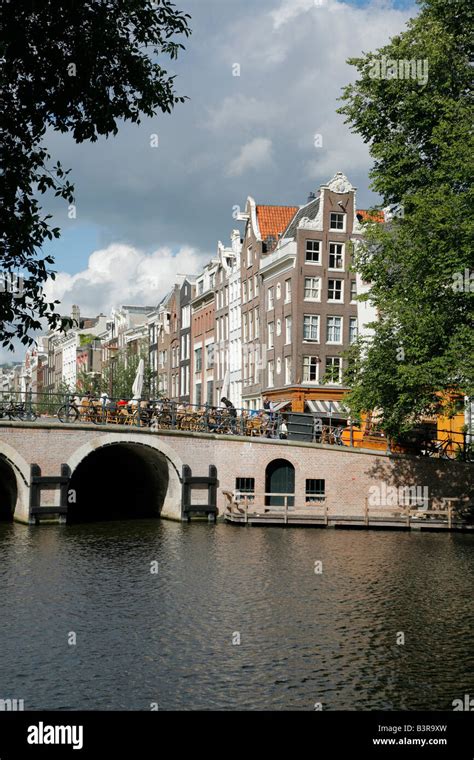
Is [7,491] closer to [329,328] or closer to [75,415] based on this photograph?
[75,415]

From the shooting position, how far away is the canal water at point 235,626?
13977 mm

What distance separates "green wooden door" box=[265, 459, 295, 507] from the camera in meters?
41.1

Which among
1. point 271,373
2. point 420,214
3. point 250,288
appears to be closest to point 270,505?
point 420,214

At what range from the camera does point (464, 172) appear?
30.4m

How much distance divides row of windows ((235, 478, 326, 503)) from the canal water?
29.8ft

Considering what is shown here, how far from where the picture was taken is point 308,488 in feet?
134

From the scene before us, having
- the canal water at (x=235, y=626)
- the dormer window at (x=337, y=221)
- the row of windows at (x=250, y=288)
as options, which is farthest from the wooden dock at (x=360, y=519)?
the row of windows at (x=250, y=288)

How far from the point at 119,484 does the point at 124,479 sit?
2.11 feet

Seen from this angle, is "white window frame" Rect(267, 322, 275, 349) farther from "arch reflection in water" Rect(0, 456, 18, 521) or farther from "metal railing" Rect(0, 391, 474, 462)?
"arch reflection in water" Rect(0, 456, 18, 521)

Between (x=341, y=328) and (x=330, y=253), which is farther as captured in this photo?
(x=330, y=253)

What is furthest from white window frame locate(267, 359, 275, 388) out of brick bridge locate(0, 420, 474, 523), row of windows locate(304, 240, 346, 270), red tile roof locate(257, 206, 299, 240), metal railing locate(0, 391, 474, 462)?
brick bridge locate(0, 420, 474, 523)

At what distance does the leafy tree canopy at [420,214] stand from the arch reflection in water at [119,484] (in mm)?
11816

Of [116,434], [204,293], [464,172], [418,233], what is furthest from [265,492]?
[204,293]
